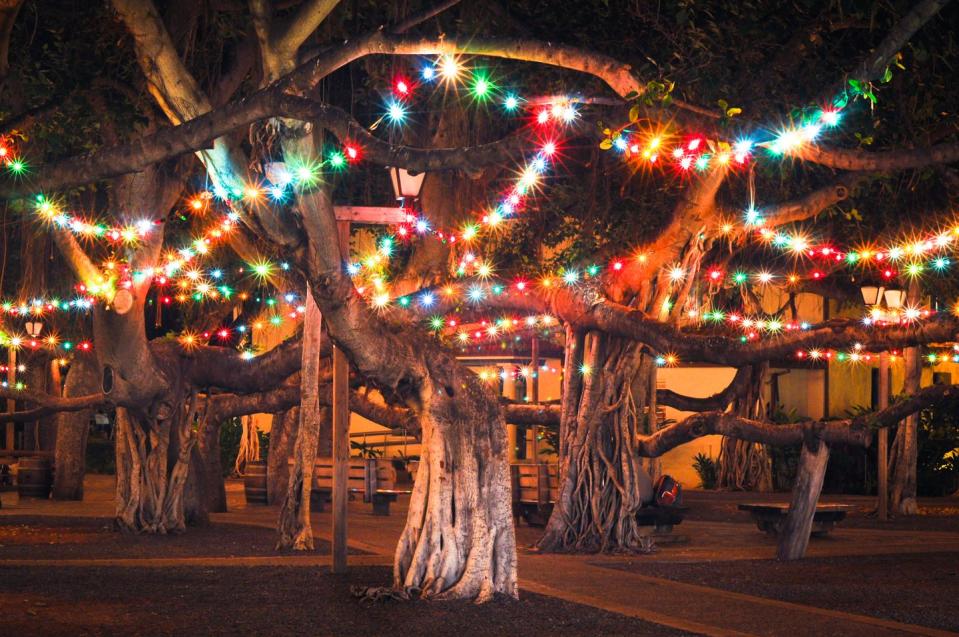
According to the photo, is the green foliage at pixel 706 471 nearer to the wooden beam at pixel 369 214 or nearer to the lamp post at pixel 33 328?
the lamp post at pixel 33 328

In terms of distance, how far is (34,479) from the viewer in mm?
23734

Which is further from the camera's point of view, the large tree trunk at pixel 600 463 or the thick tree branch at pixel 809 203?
the large tree trunk at pixel 600 463

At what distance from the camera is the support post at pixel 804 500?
13742mm

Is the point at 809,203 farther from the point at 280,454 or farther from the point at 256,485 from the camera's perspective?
the point at 256,485

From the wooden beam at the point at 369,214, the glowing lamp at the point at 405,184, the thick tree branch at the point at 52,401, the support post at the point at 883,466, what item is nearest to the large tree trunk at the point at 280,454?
the thick tree branch at the point at 52,401

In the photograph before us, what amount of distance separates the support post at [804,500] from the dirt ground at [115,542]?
501cm

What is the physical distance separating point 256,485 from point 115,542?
25.6 ft

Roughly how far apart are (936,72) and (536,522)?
26.3ft

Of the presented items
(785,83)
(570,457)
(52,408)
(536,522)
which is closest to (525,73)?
(785,83)

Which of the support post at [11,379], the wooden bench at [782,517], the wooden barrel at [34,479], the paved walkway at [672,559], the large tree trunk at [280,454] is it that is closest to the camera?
Result: the paved walkway at [672,559]

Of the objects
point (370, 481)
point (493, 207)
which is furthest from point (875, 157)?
point (370, 481)

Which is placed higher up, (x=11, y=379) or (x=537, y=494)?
(x=11, y=379)

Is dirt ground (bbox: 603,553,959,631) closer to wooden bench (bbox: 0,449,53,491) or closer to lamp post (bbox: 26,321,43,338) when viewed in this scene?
lamp post (bbox: 26,321,43,338)

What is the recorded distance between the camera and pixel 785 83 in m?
13.9
